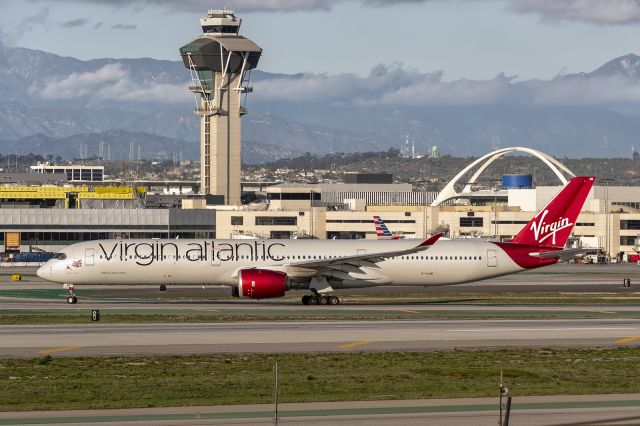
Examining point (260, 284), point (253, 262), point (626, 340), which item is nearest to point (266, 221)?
point (253, 262)

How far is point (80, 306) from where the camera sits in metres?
66.9

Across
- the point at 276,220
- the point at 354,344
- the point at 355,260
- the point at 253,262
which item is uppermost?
the point at 276,220

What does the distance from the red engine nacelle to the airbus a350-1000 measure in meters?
0.06

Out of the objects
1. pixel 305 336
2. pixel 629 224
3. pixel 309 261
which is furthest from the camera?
pixel 629 224

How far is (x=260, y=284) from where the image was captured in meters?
66.2

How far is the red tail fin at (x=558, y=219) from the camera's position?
71625 millimetres

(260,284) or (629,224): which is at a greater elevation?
(629,224)

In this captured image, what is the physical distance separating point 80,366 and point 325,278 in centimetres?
3010

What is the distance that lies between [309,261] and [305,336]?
1950cm

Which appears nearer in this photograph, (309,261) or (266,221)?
(309,261)

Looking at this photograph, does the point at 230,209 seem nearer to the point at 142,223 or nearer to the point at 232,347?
the point at 142,223

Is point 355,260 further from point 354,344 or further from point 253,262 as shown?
point 354,344

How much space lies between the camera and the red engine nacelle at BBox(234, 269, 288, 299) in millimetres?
66062

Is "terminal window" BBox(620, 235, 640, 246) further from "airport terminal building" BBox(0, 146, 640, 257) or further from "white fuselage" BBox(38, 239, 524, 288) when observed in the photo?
"white fuselage" BBox(38, 239, 524, 288)
